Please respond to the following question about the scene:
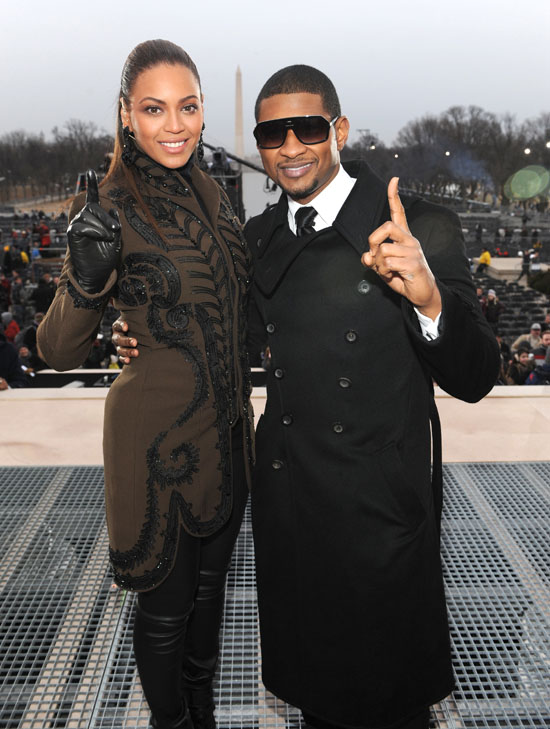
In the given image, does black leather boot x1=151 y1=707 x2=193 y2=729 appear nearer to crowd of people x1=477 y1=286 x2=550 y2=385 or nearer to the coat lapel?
the coat lapel

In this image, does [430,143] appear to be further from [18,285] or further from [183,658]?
[183,658]

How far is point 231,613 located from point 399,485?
1493mm

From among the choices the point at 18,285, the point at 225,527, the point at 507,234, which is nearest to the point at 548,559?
the point at 225,527

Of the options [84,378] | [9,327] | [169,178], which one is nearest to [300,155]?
[169,178]

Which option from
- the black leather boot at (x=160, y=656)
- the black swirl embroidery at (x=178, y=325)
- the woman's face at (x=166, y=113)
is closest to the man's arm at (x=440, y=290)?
the black swirl embroidery at (x=178, y=325)

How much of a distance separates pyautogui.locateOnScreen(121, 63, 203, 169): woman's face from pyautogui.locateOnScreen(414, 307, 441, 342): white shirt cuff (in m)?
0.84

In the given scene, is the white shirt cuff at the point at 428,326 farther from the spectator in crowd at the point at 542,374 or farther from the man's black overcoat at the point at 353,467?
the spectator in crowd at the point at 542,374

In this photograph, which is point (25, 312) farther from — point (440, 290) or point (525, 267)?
point (525, 267)

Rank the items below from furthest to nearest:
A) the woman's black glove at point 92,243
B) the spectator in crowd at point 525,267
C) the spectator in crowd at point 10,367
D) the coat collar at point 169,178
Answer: the spectator in crowd at point 525,267, the spectator in crowd at point 10,367, the coat collar at point 169,178, the woman's black glove at point 92,243

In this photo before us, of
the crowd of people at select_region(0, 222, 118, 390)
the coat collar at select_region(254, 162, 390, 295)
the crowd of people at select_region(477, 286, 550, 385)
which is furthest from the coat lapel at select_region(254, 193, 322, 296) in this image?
the crowd of people at select_region(0, 222, 118, 390)

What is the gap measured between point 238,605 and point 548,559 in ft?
5.09

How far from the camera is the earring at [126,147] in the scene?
182cm

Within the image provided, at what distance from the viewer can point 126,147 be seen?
1833 mm

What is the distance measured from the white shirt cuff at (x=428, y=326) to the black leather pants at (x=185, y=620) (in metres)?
0.77
